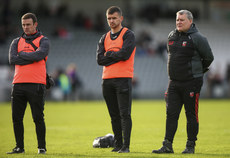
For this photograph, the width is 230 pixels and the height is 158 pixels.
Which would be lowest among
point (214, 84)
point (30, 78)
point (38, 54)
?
point (214, 84)

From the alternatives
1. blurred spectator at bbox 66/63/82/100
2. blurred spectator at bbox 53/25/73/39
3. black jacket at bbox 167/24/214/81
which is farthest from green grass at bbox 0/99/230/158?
blurred spectator at bbox 53/25/73/39

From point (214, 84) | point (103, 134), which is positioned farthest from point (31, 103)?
point (214, 84)

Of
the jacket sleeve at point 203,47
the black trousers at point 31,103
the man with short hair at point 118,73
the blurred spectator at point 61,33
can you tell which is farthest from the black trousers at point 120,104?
the blurred spectator at point 61,33

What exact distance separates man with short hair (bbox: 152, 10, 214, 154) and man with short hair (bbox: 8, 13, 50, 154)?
209 centimetres

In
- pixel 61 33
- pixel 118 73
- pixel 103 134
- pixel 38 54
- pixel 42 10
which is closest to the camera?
pixel 38 54

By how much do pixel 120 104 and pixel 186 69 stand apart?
1.27m

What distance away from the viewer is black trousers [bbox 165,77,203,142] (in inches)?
324

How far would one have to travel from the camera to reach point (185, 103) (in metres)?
8.29

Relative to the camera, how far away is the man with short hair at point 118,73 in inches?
321

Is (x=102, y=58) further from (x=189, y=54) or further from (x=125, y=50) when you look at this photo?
(x=189, y=54)

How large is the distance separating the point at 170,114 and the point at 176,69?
791mm

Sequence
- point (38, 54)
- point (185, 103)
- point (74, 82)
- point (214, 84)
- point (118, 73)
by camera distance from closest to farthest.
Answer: point (38, 54)
point (118, 73)
point (185, 103)
point (74, 82)
point (214, 84)

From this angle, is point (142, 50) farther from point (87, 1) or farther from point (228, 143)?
point (228, 143)

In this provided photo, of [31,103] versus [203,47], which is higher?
[203,47]
